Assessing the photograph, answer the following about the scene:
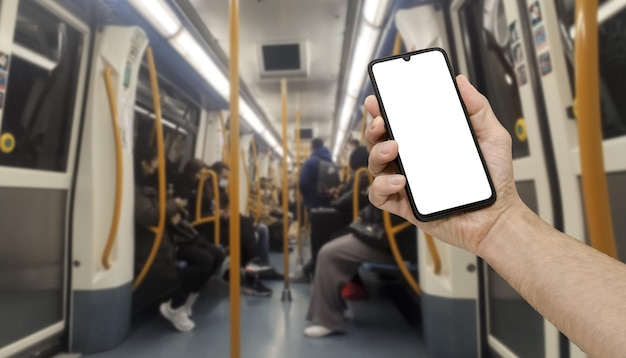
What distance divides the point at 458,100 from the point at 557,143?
942 millimetres

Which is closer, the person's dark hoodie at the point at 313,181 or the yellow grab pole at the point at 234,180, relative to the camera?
the yellow grab pole at the point at 234,180

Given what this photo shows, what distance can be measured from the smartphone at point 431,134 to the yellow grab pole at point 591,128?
0.28 meters

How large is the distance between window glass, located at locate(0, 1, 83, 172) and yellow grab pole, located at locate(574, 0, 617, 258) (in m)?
2.60

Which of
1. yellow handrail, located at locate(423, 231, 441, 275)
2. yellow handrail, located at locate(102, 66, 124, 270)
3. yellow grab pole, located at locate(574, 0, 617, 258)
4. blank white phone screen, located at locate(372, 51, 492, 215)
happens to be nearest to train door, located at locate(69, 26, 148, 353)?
yellow handrail, located at locate(102, 66, 124, 270)

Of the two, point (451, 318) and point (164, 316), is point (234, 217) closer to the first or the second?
point (451, 318)

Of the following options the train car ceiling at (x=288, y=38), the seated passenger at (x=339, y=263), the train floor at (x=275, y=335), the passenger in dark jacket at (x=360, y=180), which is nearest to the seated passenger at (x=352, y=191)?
the passenger in dark jacket at (x=360, y=180)

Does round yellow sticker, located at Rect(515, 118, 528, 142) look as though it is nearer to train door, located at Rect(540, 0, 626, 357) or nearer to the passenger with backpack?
train door, located at Rect(540, 0, 626, 357)

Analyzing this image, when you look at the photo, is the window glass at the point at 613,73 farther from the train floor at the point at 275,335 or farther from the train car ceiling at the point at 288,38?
the train car ceiling at the point at 288,38

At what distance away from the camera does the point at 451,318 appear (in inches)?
80.0

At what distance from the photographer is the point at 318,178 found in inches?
175

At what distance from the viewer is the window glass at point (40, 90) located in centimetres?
196

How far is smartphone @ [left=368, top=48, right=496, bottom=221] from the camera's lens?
2.16ft

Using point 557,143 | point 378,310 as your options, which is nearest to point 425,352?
point 378,310

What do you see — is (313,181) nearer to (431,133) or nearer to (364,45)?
(364,45)
